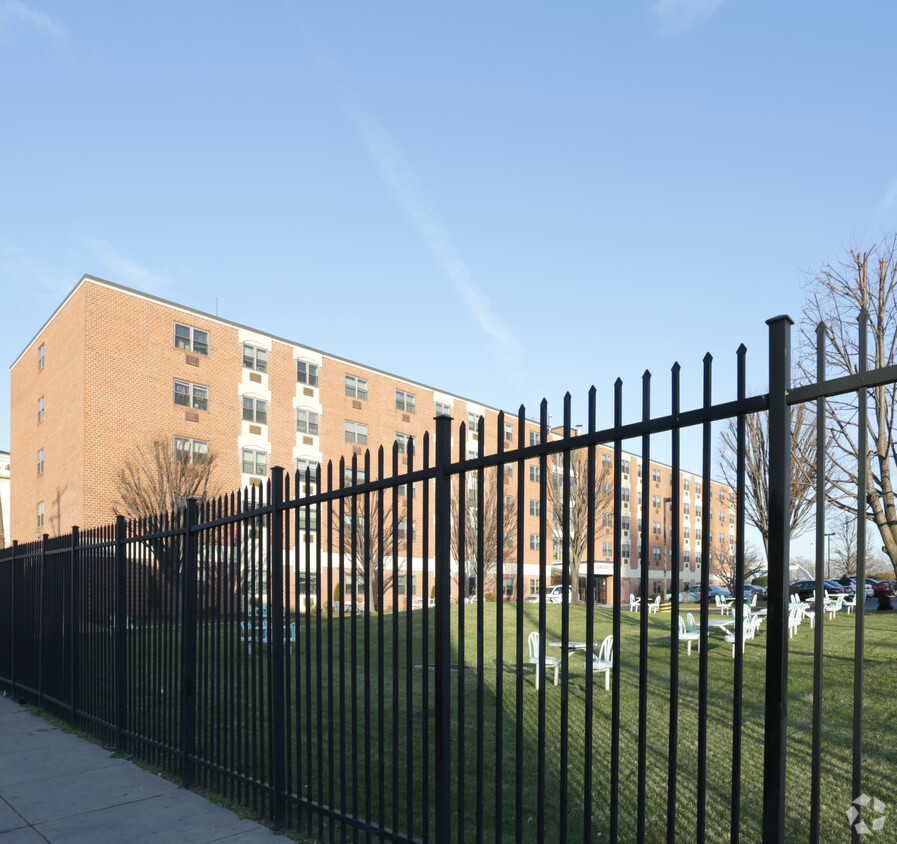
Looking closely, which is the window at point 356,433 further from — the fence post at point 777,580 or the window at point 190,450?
the fence post at point 777,580

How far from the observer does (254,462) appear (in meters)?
38.2

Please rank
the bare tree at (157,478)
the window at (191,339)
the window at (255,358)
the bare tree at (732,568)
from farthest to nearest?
the window at (255,358) < the window at (191,339) < the bare tree at (157,478) < the bare tree at (732,568)

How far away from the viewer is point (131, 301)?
Answer: 112 feet

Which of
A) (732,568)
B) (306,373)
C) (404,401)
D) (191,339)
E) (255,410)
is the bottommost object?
(732,568)

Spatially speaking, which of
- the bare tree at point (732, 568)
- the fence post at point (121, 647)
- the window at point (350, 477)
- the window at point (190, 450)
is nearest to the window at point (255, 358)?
the window at point (190, 450)

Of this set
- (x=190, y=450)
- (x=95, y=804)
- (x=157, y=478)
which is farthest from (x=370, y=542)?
(x=190, y=450)

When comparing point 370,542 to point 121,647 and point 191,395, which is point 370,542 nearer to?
point 121,647

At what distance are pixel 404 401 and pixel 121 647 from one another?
3973 cm

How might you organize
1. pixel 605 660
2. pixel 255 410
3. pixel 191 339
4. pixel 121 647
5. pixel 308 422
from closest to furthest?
pixel 121 647
pixel 605 660
pixel 191 339
pixel 255 410
pixel 308 422

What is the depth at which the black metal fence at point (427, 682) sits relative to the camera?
3219 millimetres

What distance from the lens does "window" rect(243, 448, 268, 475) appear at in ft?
124

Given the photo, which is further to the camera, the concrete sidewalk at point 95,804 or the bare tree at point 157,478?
the bare tree at point 157,478

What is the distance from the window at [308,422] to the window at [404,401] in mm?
7015

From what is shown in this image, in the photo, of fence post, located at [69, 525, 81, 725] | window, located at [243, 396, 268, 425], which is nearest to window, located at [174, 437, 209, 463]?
window, located at [243, 396, 268, 425]
